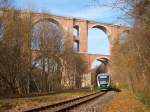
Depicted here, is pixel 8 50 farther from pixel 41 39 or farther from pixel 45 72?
pixel 45 72

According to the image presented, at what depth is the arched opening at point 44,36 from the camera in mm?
47384

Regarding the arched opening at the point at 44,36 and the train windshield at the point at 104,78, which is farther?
the train windshield at the point at 104,78

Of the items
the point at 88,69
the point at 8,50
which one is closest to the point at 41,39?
the point at 8,50

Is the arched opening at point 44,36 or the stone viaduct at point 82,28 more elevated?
the stone viaduct at point 82,28

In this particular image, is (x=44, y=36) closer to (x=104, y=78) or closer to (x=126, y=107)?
(x=104, y=78)

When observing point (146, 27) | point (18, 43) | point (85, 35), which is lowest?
point (146, 27)

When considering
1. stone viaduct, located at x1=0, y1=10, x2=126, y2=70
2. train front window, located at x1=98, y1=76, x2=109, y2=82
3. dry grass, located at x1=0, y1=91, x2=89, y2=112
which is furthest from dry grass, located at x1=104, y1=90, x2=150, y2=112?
stone viaduct, located at x1=0, y1=10, x2=126, y2=70

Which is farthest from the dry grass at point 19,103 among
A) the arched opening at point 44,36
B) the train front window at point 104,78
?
the train front window at point 104,78

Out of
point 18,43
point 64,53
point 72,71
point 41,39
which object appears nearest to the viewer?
point 18,43

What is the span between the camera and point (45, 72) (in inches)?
2068

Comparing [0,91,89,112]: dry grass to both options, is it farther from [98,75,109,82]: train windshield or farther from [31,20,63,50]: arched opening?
[98,75,109,82]: train windshield

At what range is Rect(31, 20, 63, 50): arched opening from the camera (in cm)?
4738

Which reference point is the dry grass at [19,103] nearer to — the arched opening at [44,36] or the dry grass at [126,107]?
the dry grass at [126,107]

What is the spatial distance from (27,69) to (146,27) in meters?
33.5
